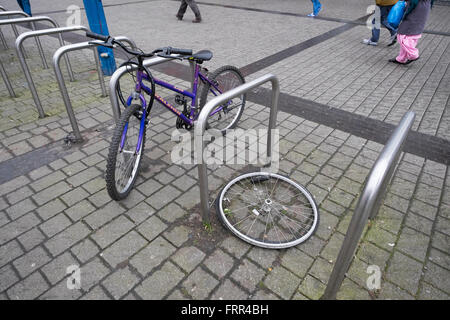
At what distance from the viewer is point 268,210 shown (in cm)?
272

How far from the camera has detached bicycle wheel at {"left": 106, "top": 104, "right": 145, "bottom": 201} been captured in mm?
2438

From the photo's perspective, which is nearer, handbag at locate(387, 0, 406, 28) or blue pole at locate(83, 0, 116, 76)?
blue pole at locate(83, 0, 116, 76)

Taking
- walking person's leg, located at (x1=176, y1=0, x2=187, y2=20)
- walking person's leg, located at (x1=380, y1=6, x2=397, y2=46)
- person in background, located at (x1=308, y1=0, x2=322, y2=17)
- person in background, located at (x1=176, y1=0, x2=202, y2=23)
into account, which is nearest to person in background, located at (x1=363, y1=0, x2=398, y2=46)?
walking person's leg, located at (x1=380, y1=6, x2=397, y2=46)

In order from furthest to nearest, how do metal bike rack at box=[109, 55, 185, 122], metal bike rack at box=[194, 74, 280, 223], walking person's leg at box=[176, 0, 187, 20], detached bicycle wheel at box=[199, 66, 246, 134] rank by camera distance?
walking person's leg at box=[176, 0, 187, 20]
detached bicycle wheel at box=[199, 66, 246, 134]
metal bike rack at box=[109, 55, 185, 122]
metal bike rack at box=[194, 74, 280, 223]

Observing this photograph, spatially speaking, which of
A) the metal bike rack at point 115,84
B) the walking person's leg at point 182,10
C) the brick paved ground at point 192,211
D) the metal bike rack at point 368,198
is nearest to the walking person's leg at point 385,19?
the brick paved ground at point 192,211

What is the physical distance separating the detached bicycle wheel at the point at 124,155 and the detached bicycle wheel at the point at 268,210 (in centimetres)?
93

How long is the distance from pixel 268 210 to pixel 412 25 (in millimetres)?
5408

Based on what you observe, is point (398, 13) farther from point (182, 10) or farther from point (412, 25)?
point (182, 10)

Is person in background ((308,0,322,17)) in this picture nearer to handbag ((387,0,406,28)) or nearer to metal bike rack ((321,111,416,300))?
handbag ((387,0,406,28))

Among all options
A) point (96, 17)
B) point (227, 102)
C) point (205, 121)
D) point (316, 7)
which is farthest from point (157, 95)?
point (316, 7)

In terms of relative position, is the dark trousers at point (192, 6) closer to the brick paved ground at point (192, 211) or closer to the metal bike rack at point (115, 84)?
the brick paved ground at point (192, 211)

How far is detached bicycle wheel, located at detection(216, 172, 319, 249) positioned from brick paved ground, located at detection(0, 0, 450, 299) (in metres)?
0.09
